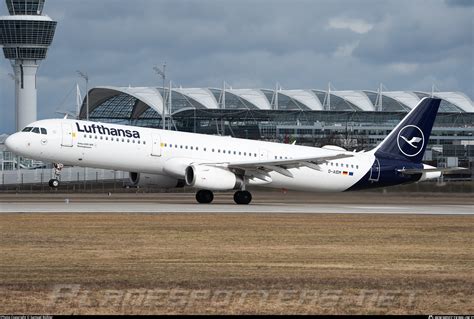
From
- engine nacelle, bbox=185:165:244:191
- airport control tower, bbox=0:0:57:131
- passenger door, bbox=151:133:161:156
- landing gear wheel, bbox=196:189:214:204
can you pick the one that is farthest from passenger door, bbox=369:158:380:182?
airport control tower, bbox=0:0:57:131

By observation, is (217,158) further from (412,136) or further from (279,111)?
(279,111)

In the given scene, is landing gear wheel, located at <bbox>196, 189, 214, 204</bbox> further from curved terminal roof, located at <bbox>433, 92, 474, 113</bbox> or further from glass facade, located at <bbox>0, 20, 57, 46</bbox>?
glass facade, located at <bbox>0, 20, 57, 46</bbox>

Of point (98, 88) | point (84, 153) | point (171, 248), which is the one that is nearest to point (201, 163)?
point (84, 153)

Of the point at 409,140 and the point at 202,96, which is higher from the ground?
the point at 202,96

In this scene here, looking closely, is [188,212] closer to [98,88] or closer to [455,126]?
[98,88]

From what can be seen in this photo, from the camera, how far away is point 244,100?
172500 millimetres

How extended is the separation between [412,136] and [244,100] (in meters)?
114

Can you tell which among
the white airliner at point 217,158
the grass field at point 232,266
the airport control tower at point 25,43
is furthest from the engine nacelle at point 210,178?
the airport control tower at point 25,43

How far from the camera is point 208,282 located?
2152cm

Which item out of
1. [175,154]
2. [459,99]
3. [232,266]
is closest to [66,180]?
[175,154]

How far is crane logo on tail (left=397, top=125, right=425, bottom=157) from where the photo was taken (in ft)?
195

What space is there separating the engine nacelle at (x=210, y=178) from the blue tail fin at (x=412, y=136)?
10603 millimetres

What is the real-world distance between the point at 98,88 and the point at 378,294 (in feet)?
489

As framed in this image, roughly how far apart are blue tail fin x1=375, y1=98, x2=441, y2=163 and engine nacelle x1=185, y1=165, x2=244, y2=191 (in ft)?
34.8
